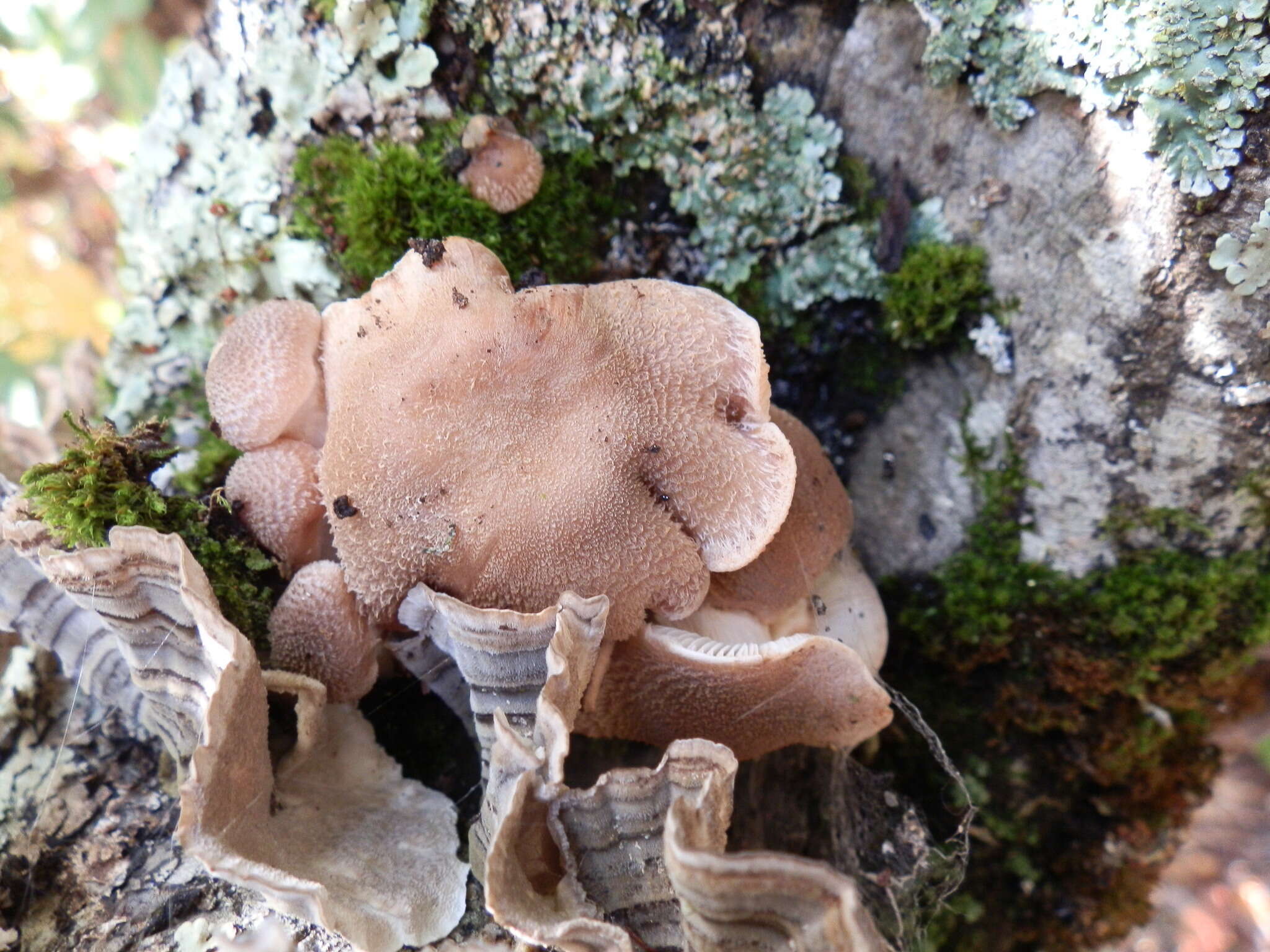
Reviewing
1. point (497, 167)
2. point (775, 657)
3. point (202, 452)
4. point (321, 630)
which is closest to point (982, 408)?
point (775, 657)

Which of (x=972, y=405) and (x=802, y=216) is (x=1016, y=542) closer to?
(x=972, y=405)

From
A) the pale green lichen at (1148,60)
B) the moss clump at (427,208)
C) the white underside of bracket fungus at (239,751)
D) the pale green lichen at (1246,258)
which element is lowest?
the white underside of bracket fungus at (239,751)

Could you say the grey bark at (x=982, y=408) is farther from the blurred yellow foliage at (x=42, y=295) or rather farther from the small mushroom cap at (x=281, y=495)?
the blurred yellow foliage at (x=42, y=295)

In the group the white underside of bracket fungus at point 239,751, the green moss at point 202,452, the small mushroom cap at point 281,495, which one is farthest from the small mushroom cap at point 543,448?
the green moss at point 202,452

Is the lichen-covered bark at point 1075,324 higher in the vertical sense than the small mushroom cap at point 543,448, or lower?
higher

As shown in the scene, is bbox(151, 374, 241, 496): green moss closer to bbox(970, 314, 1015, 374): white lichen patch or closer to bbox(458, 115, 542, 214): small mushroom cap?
bbox(458, 115, 542, 214): small mushroom cap

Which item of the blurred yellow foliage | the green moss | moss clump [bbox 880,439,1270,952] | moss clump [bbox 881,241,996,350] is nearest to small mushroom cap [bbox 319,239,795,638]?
the green moss
